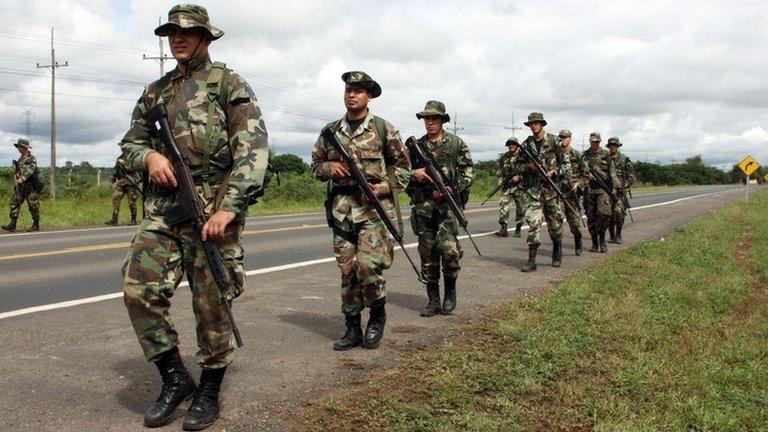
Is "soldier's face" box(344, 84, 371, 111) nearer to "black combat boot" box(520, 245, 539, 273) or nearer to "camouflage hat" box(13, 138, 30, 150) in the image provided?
"black combat boot" box(520, 245, 539, 273)

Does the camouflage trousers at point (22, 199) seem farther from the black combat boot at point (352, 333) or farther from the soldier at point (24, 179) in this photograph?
the black combat boot at point (352, 333)

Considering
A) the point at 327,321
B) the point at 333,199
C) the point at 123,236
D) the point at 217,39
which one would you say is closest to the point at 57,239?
the point at 123,236

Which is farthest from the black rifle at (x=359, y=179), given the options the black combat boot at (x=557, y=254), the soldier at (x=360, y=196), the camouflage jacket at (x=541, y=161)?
the black combat boot at (x=557, y=254)

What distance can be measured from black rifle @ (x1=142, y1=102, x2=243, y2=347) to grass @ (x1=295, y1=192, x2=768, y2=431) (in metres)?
0.90

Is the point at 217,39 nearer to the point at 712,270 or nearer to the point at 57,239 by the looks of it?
the point at 712,270

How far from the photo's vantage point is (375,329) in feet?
17.2

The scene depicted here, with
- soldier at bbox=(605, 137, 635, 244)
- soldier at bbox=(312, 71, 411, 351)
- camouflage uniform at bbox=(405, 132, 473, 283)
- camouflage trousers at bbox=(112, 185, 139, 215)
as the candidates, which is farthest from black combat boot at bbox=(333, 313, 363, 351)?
camouflage trousers at bbox=(112, 185, 139, 215)

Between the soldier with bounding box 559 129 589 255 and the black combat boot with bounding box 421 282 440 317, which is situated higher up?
the soldier with bounding box 559 129 589 255

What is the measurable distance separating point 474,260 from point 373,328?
209 inches

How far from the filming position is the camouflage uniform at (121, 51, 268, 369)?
345 cm

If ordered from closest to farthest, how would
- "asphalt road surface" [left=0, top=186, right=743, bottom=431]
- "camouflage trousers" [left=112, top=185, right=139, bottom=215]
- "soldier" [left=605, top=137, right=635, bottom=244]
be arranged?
1. "asphalt road surface" [left=0, top=186, right=743, bottom=431]
2. "soldier" [left=605, top=137, right=635, bottom=244]
3. "camouflage trousers" [left=112, top=185, right=139, bottom=215]

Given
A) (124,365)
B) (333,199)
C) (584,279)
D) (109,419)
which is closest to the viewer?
(109,419)

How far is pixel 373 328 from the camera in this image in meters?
5.25

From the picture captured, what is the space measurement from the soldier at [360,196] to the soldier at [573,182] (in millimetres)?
5798
